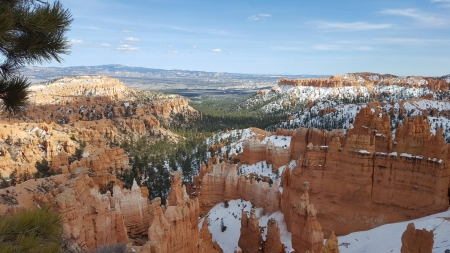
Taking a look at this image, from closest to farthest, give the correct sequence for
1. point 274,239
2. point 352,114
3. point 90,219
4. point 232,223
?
1. point 90,219
2. point 274,239
3. point 232,223
4. point 352,114

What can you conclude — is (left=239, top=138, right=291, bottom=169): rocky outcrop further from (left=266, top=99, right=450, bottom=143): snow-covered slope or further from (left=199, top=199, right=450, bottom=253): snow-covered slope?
(left=266, top=99, right=450, bottom=143): snow-covered slope

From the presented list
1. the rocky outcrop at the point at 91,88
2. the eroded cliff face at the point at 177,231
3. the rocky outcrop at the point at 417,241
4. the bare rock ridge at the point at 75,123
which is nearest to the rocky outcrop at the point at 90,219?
the eroded cliff face at the point at 177,231

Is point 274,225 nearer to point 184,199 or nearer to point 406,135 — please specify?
point 184,199

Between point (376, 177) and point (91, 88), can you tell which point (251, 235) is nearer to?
point (376, 177)

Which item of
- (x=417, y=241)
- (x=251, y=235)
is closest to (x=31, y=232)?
(x=417, y=241)

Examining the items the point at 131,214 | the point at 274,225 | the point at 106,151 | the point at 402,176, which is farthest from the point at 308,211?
the point at 106,151

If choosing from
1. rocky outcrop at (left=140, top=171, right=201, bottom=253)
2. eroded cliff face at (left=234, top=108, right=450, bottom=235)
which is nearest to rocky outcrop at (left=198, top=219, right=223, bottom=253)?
rocky outcrop at (left=140, top=171, right=201, bottom=253)

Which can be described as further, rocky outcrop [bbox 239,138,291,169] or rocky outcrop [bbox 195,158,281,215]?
rocky outcrop [bbox 239,138,291,169]
